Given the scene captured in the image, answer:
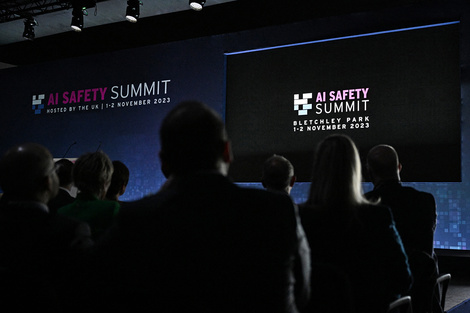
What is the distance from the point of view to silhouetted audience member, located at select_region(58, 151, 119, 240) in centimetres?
209

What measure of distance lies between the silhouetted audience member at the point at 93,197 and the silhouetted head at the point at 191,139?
3.43ft

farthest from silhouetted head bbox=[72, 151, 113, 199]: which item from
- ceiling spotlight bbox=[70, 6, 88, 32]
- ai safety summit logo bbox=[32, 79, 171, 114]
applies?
ceiling spotlight bbox=[70, 6, 88, 32]

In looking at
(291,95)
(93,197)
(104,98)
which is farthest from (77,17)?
(93,197)

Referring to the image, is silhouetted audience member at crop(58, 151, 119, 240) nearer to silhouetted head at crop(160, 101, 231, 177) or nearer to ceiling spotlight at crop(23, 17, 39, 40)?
silhouetted head at crop(160, 101, 231, 177)

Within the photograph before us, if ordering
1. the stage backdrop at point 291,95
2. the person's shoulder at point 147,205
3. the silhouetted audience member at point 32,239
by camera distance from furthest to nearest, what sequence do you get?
the stage backdrop at point 291,95
the silhouetted audience member at point 32,239
the person's shoulder at point 147,205

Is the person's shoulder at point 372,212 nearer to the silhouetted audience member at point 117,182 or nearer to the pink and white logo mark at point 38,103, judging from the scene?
the silhouetted audience member at point 117,182

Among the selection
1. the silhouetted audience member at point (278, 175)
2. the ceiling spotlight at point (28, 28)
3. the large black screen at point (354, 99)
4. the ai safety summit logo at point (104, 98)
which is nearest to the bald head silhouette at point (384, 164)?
the silhouetted audience member at point (278, 175)

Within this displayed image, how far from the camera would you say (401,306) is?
206 centimetres

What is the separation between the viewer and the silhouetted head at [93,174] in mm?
2238

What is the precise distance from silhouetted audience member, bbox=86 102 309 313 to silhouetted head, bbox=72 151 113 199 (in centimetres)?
115

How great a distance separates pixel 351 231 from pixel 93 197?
114 cm

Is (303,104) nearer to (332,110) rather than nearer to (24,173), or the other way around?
(332,110)

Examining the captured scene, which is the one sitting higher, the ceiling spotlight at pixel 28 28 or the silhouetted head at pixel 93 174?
the ceiling spotlight at pixel 28 28

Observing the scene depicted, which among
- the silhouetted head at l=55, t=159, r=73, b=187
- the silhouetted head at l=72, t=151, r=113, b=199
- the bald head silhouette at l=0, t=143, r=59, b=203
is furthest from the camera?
the silhouetted head at l=55, t=159, r=73, b=187
